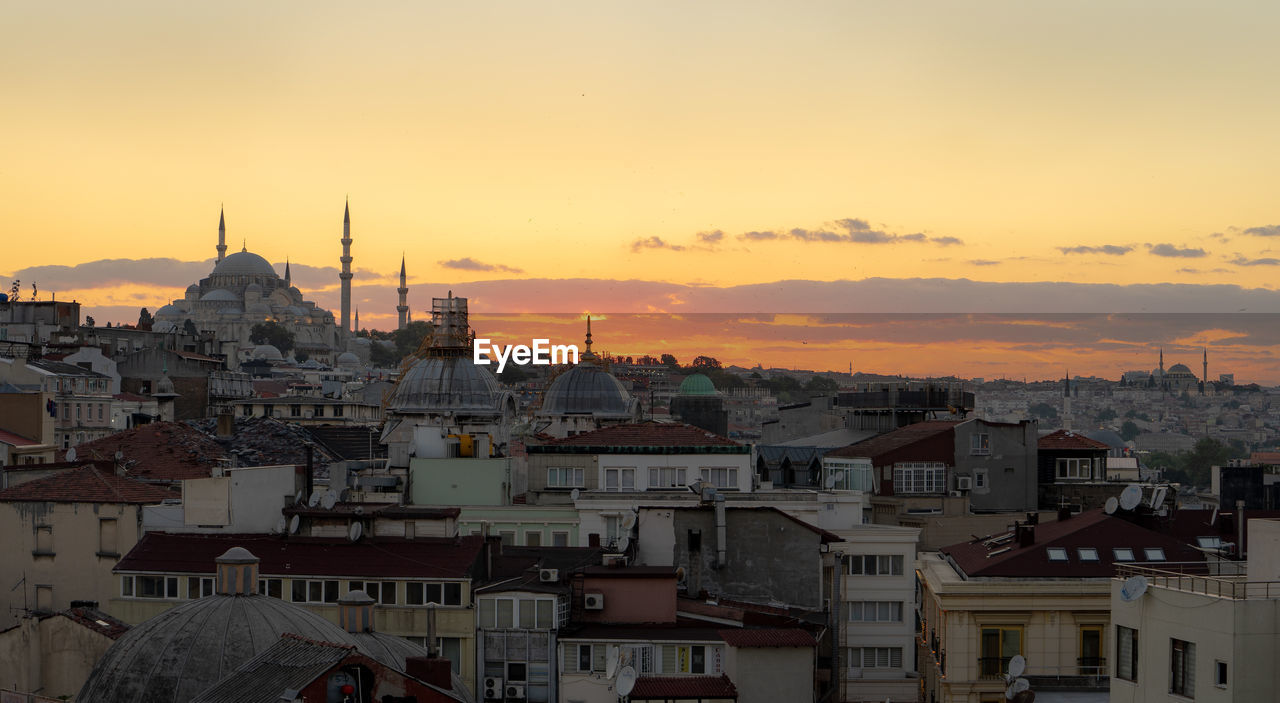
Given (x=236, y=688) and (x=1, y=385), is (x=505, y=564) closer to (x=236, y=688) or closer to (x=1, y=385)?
(x=236, y=688)

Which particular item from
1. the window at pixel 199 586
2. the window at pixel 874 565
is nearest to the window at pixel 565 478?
the window at pixel 874 565

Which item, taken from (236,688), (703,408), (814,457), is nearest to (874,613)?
(814,457)

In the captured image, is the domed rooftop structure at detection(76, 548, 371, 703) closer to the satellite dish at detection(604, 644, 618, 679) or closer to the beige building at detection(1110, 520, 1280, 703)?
the satellite dish at detection(604, 644, 618, 679)

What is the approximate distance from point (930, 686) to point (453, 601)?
923 centimetres

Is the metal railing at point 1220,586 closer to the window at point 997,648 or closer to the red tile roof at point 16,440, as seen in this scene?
the window at point 997,648

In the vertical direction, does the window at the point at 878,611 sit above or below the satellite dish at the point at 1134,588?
below

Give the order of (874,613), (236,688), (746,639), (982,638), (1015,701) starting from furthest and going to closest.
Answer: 1. (874,613)
2. (982,638)
3. (746,639)
4. (1015,701)
5. (236,688)

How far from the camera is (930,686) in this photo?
112ft

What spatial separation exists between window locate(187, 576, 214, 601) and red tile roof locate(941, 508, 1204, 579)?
1355 centimetres

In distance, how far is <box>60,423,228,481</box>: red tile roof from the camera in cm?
4950

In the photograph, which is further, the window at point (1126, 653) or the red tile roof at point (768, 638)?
the red tile roof at point (768, 638)

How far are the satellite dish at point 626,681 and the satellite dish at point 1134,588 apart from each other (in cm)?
840

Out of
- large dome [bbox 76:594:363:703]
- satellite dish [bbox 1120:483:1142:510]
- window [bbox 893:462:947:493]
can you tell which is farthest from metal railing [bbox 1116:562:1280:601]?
window [bbox 893:462:947:493]

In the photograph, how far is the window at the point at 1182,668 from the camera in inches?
730
